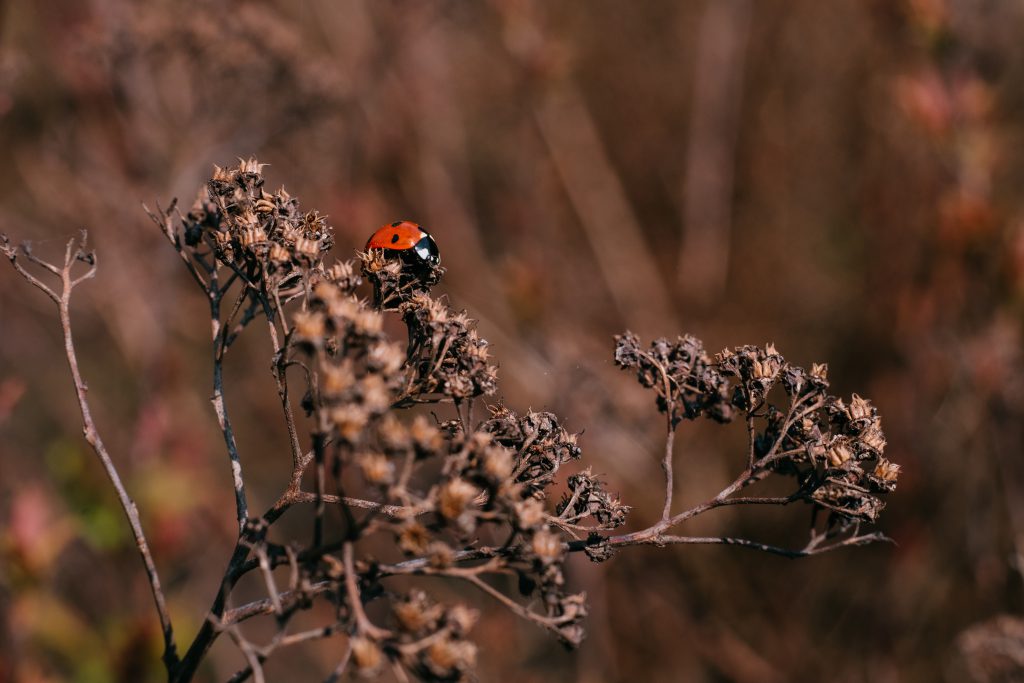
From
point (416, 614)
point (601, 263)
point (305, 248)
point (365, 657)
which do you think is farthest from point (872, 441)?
point (601, 263)

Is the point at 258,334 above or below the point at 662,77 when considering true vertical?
below

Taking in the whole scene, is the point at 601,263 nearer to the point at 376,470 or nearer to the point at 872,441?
the point at 872,441

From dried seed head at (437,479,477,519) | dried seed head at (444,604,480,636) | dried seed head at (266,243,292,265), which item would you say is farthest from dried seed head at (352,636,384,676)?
dried seed head at (266,243,292,265)

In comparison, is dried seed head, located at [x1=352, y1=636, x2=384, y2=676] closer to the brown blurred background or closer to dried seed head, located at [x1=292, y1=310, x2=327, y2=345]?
dried seed head, located at [x1=292, y1=310, x2=327, y2=345]

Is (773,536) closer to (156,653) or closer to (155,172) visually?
(156,653)

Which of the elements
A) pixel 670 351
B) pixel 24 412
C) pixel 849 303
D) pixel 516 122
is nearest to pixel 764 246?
pixel 849 303

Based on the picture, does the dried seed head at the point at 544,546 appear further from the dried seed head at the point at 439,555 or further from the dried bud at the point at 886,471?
the dried bud at the point at 886,471
